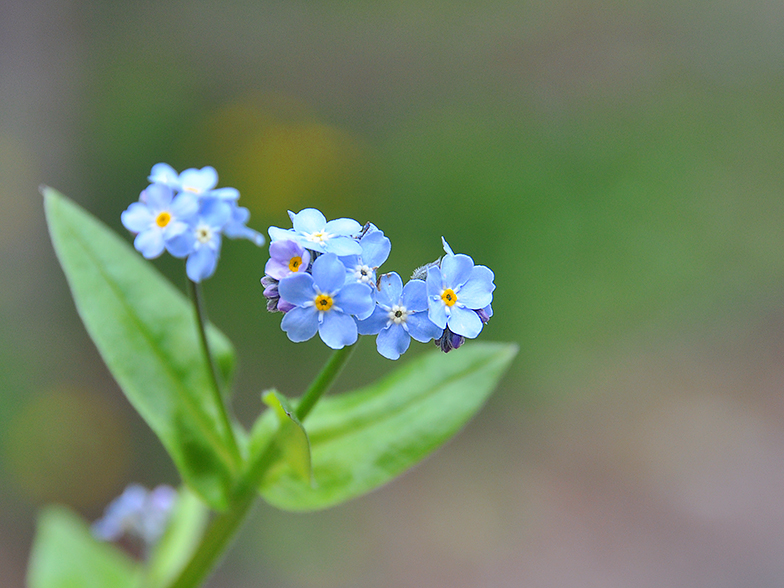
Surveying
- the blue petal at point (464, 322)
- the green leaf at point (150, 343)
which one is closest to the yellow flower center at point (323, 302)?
the blue petal at point (464, 322)

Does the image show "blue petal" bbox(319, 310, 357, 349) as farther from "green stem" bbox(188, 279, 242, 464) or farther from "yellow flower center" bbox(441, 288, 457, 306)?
"green stem" bbox(188, 279, 242, 464)

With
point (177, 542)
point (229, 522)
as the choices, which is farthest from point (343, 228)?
point (177, 542)

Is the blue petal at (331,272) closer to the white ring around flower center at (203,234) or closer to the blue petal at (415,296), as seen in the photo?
the blue petal at (415,296)

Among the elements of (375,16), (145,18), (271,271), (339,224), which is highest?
(375,16)

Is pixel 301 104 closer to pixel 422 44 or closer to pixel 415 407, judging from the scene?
pixel 422 44

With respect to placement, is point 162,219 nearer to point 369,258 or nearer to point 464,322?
point 369,258

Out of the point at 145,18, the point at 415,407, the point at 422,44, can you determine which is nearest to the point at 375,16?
the point at 422,44
